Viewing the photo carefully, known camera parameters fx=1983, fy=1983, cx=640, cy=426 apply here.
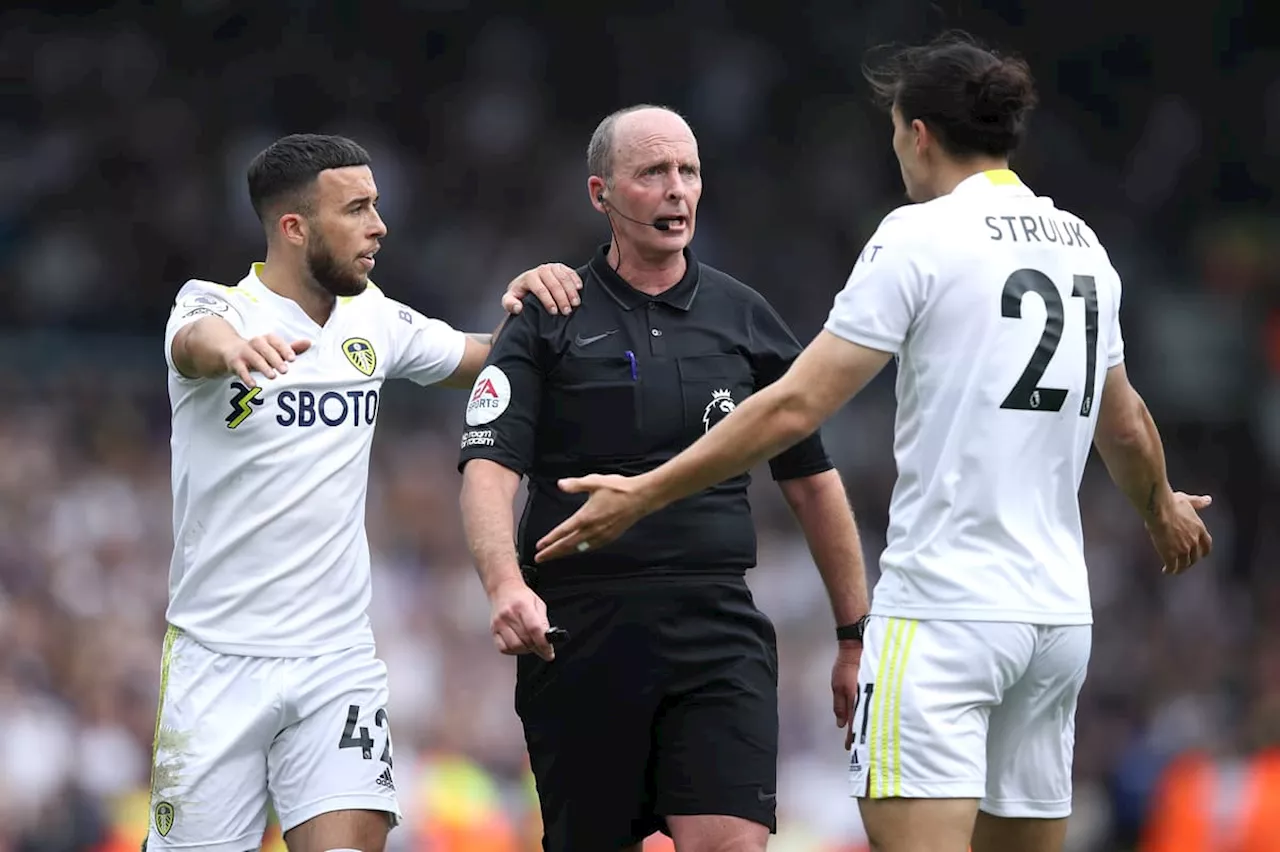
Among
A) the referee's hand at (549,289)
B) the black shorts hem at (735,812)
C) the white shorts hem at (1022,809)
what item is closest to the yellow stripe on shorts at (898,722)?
the white shorts hem at (1022,809)

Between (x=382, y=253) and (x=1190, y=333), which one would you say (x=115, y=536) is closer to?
(x=382, y=253)

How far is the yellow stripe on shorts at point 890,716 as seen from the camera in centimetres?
488

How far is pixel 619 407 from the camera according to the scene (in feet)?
19.6

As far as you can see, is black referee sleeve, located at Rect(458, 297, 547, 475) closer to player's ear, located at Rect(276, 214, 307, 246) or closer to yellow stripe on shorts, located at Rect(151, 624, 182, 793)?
player's ear, located at Rect(276, 214, 307, 246)

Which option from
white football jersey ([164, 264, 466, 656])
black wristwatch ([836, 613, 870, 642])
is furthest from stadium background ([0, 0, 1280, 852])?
black wristwatch ([836, 613, 870, 642])

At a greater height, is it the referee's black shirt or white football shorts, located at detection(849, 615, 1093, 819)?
the referee's black shirt

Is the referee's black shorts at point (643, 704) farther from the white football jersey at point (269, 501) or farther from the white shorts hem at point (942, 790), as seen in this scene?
the white shorts hem at point (942, 790)

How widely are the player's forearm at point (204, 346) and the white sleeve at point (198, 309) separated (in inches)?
1.7

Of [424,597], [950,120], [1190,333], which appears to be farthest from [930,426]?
Result: [1190,333]

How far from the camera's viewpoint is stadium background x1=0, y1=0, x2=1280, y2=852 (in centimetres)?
1221

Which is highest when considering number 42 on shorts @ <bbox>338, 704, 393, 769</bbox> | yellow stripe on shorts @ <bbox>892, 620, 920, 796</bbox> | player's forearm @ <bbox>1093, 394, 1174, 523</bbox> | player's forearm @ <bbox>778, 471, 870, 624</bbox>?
player's forearm @ <bbox>1093, 394, 1174, 523</bbox>

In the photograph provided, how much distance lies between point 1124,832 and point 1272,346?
6.04m

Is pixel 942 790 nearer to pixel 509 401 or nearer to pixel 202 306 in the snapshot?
pixel 509 401

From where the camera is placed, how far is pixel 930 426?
4988mm
